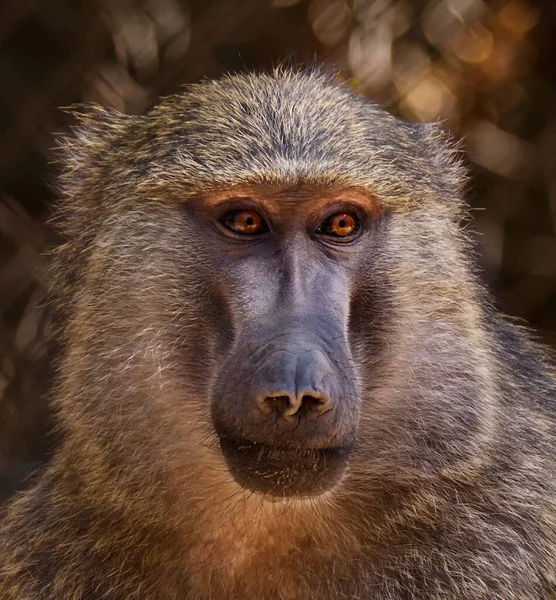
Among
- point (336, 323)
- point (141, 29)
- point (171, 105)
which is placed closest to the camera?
point (336, 323)

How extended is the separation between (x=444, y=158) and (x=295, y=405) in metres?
1.18

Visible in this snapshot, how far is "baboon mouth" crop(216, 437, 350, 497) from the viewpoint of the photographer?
2.51 m

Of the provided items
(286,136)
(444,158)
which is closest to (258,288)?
(286,136)

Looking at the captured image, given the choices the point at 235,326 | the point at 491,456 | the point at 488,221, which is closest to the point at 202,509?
the point at 235,326

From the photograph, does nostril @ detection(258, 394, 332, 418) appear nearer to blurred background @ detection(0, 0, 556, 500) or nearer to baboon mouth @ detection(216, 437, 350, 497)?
baboon mouth @ detection(216, 437, 350, 497)

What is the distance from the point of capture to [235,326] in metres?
2.71

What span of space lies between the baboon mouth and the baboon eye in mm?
530

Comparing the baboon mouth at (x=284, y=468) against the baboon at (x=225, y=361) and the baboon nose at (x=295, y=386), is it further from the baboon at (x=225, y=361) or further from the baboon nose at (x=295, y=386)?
the baboon at (x=225, y=361)

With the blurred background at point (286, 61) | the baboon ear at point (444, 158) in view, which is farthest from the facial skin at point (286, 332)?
the blurred background at point (286, 61)

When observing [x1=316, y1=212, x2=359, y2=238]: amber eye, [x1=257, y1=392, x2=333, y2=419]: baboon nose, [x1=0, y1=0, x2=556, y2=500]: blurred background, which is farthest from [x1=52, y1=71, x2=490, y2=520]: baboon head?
[x1=0, y1=0, x2=556, y2=500]: blurred background

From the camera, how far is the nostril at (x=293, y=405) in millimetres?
2451

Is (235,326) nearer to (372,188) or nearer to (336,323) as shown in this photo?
(336,323)

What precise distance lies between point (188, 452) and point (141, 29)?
2964 millimetres

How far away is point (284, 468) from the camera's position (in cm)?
251
